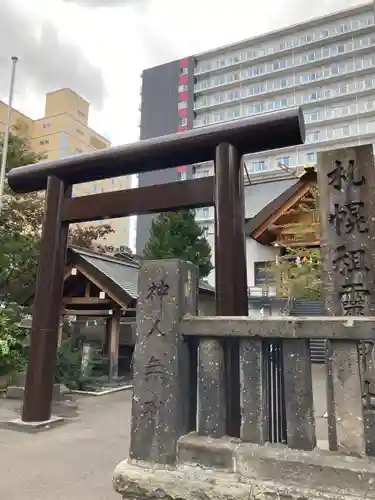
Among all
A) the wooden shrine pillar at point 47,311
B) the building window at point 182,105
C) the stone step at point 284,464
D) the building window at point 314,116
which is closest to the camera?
the stone step at point 284,464

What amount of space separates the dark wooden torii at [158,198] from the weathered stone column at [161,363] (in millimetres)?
440

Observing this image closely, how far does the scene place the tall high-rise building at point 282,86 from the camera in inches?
2016

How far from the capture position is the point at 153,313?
10.3ft

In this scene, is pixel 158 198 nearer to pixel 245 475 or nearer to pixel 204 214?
pixel 245 475

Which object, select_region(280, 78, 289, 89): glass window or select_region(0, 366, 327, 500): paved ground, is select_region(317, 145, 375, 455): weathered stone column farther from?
select_region(280, 78, 289, 89): glass window

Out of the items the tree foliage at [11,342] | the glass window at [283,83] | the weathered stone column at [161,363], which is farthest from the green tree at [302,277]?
the glass window at [283,83]

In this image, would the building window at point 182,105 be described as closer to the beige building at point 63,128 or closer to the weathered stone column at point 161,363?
the beige building at point 63,128

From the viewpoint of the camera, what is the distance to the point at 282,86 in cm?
5653

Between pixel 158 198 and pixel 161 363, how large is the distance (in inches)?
118

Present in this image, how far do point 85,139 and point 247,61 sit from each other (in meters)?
27.9

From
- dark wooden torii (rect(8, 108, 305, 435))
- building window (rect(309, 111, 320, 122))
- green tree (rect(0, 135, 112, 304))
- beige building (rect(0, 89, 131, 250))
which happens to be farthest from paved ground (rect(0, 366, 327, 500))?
building window (rect(309, 111, 320, 122))

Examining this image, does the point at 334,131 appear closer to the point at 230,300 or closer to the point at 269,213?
the point at 269,213

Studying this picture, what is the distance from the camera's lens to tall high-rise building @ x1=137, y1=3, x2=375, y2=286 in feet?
168

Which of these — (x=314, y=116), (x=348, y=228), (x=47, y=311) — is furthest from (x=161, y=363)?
(x=314, y=116)
